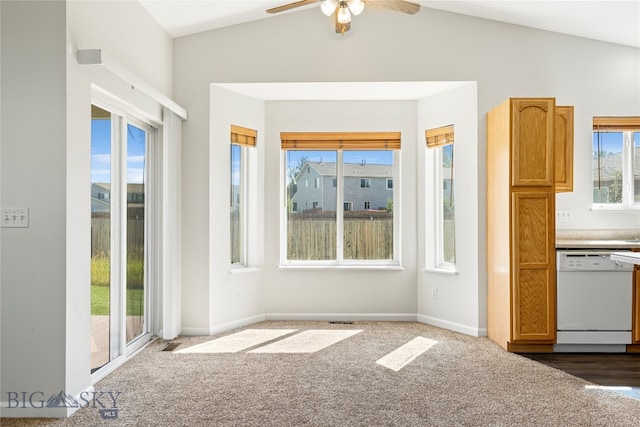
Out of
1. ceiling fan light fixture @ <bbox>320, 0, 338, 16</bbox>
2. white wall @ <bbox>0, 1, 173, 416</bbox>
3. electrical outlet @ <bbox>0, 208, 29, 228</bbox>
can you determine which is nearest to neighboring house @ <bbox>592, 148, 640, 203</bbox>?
ceiling fan light fixture @ <bbox>320, 0, 338, 16</bbox>

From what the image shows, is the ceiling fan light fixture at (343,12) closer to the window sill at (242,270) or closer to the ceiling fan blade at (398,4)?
the ceiling fan blade at (398,4)

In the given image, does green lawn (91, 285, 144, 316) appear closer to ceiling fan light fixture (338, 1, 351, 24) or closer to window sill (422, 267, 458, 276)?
ceiling fan light fixture (338, 1, 351, 24)

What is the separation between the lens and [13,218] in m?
2.73

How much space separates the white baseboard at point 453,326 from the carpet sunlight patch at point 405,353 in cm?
46

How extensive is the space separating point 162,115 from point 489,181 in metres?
3.12

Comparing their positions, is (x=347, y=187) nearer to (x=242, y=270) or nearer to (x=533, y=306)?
(x=242, y=270)

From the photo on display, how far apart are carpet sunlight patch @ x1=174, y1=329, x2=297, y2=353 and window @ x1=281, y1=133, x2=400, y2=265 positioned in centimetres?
95

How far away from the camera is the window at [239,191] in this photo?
16.4 feet

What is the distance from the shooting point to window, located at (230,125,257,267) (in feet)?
16.4

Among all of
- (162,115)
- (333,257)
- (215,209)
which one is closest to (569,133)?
(333,257)

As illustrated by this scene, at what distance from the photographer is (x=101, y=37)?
3164 mm

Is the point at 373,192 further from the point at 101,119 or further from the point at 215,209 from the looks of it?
the point at 101,119

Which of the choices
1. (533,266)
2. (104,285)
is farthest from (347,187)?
(104,285)

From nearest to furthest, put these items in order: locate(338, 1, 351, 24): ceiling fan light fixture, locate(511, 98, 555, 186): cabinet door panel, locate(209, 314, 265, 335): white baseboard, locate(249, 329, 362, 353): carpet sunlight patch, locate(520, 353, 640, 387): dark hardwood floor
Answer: locate(338, 1, 351, 24): ceiling fan light fixture
locate(520, 353, 640, 387): dark hardwood floor
locate(511, 98, 555, 186): cabinet door panel
locate(249, 329, 362, 353): carpet sunlight patch
locate(209, 314, 265, 335): white baseboard
